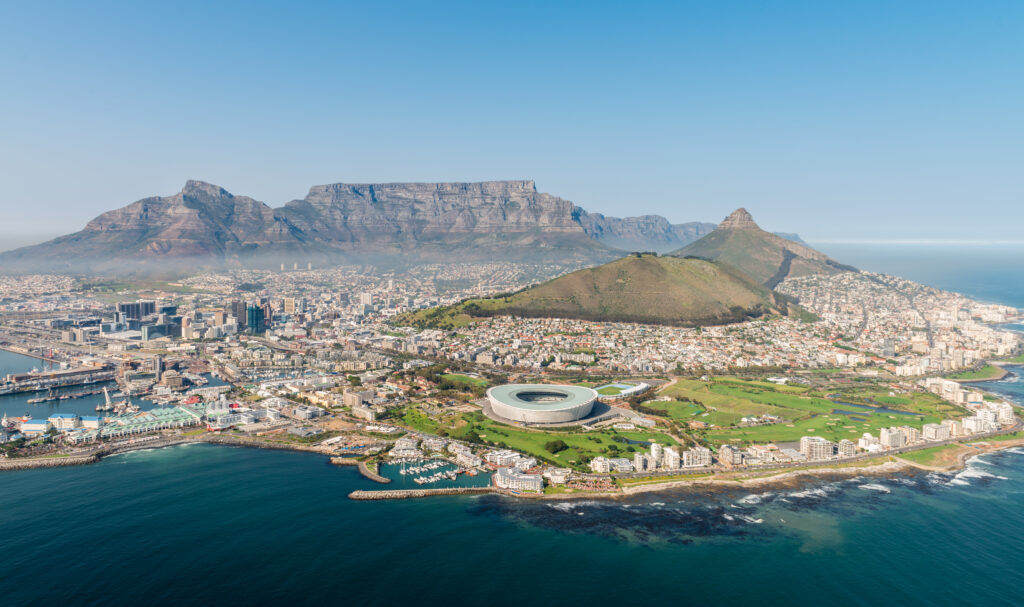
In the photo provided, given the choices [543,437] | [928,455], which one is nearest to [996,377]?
[928,455]

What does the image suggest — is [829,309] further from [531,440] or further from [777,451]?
[531,440]

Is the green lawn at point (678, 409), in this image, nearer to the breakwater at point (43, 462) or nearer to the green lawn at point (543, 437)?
the green lawn at point (543, 437)

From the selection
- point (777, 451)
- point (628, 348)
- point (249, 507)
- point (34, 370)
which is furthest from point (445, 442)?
point (34, 370)

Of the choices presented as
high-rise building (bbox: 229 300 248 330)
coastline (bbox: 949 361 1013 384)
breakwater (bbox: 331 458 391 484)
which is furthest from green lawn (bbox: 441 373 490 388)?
coastline (bbox: 949 361 1013 384)

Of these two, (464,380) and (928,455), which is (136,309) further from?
(928,455)

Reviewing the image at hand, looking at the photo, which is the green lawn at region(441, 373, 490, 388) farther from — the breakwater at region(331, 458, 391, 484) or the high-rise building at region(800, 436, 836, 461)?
the high-rise building at region(800, 436, 836, 461)
